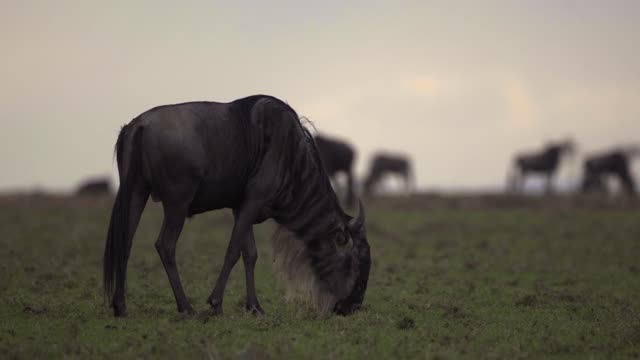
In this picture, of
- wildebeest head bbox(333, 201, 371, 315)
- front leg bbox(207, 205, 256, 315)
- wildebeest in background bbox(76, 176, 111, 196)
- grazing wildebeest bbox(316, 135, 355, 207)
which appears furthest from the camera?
wildebeest in background bbox(76, 176, 111, 196)

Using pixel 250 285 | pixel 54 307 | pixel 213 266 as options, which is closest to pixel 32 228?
pixel 213 266

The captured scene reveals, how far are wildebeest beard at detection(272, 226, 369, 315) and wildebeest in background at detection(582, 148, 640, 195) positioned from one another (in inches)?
1502

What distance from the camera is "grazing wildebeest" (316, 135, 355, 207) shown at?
3325cm

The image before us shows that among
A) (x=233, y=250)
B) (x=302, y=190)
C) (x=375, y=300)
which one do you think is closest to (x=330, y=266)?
(x=302, y=190)

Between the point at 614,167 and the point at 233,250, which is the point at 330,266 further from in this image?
the point at 614,167

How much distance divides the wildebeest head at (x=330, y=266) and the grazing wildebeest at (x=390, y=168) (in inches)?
1665

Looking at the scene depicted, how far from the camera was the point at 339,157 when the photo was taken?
33.6 metres

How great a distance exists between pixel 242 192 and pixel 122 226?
1600mm

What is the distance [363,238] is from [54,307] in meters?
4.39

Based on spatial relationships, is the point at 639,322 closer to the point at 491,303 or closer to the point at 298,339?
the point at 491,303

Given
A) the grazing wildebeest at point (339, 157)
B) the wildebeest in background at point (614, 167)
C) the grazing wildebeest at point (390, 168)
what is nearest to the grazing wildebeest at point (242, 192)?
the grazing wildebeest at point (339, 157)

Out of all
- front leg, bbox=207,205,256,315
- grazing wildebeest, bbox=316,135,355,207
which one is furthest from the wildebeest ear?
grazing wildebeest, bbox=316,135,355,207

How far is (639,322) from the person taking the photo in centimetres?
1151

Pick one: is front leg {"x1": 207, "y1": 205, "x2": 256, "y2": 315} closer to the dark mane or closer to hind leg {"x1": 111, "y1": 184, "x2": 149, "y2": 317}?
the dark mane
